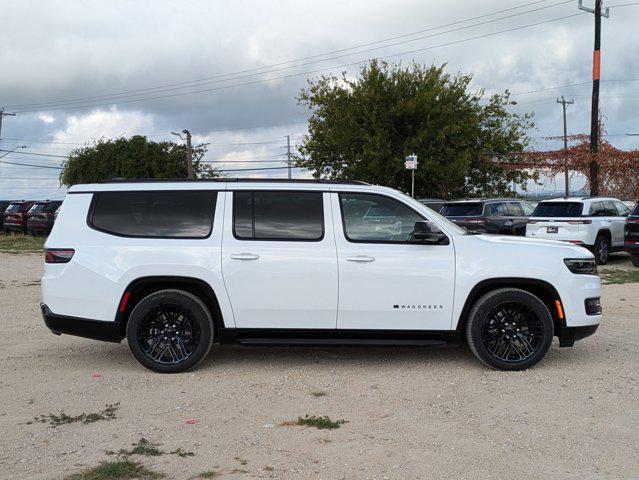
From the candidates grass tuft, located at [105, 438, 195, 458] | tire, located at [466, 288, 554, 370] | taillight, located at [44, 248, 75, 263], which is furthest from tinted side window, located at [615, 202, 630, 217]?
grass tuft, located at [105, 438, 195, 458]

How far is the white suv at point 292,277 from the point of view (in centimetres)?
621

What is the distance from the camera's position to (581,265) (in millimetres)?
6441

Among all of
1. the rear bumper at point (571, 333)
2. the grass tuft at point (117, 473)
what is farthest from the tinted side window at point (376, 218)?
the grass tuft at point (117, 473)

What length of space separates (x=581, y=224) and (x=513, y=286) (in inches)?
414

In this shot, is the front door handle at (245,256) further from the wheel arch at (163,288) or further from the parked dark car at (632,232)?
the parked dark car at (632,232)

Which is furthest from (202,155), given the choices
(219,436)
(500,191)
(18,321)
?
(219,436)

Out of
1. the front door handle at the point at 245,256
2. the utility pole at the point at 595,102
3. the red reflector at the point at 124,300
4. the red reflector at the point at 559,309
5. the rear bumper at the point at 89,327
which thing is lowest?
the rear bumper at the point at 89,327

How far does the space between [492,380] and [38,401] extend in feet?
12.6

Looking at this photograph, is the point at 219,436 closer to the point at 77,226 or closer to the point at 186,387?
the point at 186,387

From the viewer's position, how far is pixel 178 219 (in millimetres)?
6395

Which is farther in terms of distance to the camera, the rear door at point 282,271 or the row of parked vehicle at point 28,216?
the row of parked vehicle at point 28,216

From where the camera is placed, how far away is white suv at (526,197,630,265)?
16.0 meters

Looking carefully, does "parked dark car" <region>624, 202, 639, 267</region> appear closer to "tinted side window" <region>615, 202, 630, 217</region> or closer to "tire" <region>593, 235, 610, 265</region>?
"tire" <region>593, 235, 610, 265</region>

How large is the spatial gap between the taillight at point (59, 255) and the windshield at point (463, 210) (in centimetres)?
1372
